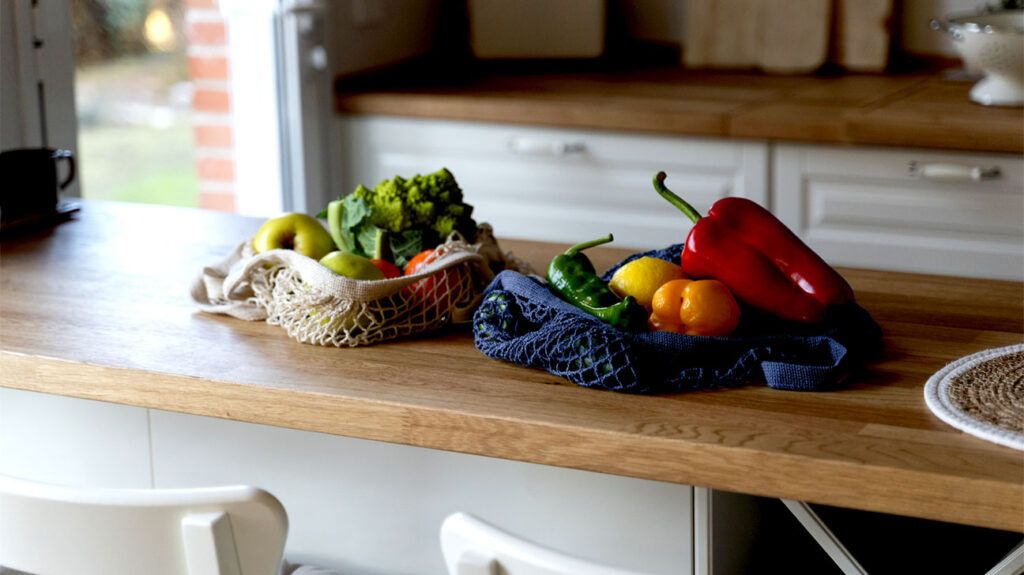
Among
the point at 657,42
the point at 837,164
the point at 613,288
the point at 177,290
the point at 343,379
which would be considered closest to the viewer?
the point at 343,379

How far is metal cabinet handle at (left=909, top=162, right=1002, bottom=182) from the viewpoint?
7.91 ft

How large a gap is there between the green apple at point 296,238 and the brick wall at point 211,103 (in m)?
1.38

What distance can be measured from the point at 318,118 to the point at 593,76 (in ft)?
2.30

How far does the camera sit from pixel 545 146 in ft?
9.14

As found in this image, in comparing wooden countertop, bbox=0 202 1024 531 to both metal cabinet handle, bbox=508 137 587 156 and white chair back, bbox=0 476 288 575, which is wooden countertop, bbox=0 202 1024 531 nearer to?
white chair back, bbox=0 476 288 575

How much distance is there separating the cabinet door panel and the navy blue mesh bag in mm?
113

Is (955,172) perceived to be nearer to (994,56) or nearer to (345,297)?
(994,56)

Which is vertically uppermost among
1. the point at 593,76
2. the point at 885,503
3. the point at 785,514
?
the point at 593,76

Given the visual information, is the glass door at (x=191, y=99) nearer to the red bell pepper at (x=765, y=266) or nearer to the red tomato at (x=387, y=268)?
the red tomato at (x=387, y=268)

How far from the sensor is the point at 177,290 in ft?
5.31

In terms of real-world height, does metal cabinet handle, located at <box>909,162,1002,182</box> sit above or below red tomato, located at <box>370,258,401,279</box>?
below

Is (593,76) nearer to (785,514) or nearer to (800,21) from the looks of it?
(800,21)

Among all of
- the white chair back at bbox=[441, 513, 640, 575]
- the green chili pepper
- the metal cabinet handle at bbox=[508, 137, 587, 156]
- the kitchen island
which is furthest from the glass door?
the white chair back at bbox=[441, 513, 640, 575]

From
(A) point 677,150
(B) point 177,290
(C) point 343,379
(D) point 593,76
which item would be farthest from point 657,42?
(C) point 343,379
